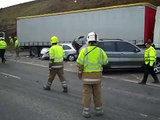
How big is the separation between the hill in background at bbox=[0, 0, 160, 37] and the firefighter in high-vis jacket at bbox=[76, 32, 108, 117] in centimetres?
3033

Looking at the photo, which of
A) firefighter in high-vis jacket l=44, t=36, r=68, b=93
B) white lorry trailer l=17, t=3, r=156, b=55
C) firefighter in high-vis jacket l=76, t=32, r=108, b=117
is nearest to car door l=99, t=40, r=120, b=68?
white lorry trailer l=17, t=3, r=156, b=55

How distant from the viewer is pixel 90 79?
7.86 metres

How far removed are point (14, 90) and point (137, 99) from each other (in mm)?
3997

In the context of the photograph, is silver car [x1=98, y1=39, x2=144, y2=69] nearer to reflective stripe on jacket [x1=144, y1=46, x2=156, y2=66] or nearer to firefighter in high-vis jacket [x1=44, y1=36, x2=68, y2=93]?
reflective stripe on jacket [x1=144, y1=46, x2=156, y2=66]

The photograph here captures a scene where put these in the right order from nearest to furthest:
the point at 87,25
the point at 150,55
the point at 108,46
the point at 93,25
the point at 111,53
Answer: the point at 150,55 < the point at 111,53 < the point at 108,46 < the point at 93,25 < the point at 87,25

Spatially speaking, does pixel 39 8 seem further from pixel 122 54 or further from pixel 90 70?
pixel 90 70

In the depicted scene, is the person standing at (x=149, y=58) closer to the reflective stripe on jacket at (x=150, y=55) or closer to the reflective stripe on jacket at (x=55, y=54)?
the reflective stripe on jacket at (x=150, y=55)

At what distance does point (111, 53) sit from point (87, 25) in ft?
32.3

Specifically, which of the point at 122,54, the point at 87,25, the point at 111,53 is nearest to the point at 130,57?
the point at 122,54

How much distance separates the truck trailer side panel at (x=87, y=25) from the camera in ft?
70.8

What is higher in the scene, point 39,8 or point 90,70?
point 39,8

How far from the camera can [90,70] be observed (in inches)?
311

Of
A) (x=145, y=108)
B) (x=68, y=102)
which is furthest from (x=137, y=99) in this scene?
(x=68, y=102)

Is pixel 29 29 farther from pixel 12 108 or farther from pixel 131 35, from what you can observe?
pixel 12 108
